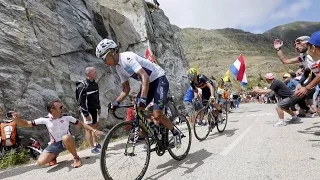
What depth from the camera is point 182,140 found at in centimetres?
637

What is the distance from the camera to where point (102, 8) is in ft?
59.2

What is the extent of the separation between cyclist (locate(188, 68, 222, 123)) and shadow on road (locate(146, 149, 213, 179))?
2.43 metres

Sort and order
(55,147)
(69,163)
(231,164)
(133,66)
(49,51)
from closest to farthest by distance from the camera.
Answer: (133,66) < (231,164) < (55,147) < (69,163) < (49,51)

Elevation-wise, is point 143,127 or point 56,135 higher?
point 143,127

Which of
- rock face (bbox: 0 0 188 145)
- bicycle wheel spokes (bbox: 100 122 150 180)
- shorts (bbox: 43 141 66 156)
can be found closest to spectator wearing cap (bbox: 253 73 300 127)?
bicycle wheel spokes (bbox: 100 122 150 180)

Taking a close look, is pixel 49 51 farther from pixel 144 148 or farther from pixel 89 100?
pixel 144 148

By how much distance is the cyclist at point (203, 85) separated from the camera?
8.76 meters

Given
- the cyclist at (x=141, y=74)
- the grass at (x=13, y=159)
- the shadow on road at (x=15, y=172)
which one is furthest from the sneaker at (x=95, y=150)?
the cyclist at (x=141, y=74)

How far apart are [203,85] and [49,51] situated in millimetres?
6419

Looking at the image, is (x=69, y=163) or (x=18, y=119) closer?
(x=18, y=119)

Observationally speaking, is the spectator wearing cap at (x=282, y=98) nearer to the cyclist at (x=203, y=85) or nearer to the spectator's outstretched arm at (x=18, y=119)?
the cyclist at (x=203, y=85)

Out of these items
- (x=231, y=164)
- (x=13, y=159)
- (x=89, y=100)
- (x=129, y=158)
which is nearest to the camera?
(x=129, y=158)

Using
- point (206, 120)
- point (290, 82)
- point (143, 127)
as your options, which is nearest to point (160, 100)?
point (143, 127)

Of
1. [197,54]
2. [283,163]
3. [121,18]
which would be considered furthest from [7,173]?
[197,54]
